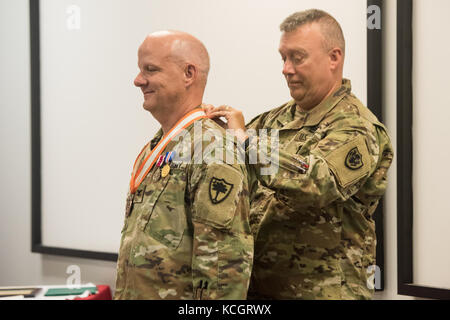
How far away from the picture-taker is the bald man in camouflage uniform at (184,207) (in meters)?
1.44

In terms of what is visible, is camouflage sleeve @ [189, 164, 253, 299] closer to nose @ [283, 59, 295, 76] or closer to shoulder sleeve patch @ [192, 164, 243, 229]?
shoulder sleeve patch @ [192, 164, 243, 229]

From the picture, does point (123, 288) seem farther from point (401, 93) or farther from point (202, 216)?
point (401, 93)

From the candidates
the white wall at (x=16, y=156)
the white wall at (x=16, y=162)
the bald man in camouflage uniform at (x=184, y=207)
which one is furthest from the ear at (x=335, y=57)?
the white wall at (x=16, y=156)

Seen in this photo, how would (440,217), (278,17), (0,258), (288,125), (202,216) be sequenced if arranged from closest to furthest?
(202,216)
(288,125)
(440,217)
(278,17)
(0,258)

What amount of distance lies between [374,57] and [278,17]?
55 centimetres

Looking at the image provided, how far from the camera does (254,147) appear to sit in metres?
1.61

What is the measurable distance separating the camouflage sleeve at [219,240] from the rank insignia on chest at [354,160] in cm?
37

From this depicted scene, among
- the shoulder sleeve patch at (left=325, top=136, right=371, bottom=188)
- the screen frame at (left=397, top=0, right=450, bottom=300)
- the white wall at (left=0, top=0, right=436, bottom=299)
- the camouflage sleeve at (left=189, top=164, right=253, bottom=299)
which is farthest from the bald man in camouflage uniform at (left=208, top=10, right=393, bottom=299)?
the white wall at (left=0, top=0, right=436, bottom=299)

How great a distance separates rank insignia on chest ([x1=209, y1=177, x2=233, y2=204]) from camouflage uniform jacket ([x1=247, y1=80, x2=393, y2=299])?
182 mm

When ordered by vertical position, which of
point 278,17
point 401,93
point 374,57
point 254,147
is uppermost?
point 278,17

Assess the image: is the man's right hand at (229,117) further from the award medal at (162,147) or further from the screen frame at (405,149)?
the screen frame at (405,149)

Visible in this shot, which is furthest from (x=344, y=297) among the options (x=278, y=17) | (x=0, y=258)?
(x=0, y=258)

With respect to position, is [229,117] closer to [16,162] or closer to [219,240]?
[219,240]

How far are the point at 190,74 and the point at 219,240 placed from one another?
19.2 inches
